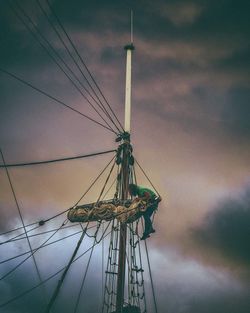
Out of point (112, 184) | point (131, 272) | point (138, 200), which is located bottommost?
point (131, 272)

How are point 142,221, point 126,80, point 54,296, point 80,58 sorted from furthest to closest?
point 126,80 < point 142,221 < point 80,58 < point 54,296

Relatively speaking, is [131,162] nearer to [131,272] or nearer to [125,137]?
[125,137]

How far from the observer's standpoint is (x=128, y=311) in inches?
428

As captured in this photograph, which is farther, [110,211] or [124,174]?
[124,174]

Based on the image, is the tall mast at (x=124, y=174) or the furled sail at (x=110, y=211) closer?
the tall mast at (x=124, y=174)

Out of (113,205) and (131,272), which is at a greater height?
(113,205)

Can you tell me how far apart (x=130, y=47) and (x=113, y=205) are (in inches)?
295

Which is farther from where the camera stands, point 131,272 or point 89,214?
point 131,272

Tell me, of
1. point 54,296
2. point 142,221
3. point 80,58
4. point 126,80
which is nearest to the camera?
point 54,296

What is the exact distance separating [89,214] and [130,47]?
8134 mm

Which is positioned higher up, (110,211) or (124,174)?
(124,174)

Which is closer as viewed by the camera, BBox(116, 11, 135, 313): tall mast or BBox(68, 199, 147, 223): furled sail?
BBox(116, 11, 135, 313): tall mast

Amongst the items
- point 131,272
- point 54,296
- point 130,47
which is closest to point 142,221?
point 131,272

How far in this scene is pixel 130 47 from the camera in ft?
49.4
